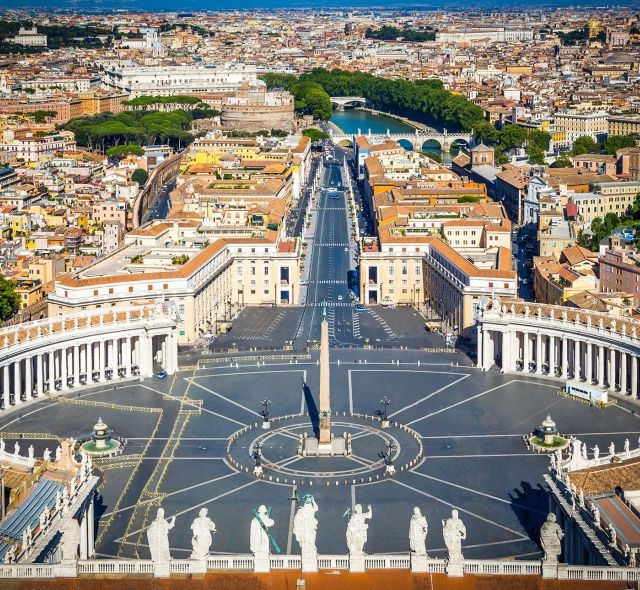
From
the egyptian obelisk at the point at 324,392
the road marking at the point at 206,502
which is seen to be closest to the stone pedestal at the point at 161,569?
the road marking at the point at 206,502

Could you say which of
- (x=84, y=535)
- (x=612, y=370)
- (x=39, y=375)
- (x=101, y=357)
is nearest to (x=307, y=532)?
(x=84, y=535)

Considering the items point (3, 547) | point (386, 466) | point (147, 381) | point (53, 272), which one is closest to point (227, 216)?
point (53, 272)

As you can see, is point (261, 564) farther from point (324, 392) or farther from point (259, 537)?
point (324, 392)

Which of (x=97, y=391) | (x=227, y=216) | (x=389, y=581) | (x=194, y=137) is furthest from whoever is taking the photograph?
(x=194, y=137)

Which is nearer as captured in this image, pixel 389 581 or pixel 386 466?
pixel 389 581

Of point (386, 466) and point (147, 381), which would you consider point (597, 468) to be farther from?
point (147, 381)

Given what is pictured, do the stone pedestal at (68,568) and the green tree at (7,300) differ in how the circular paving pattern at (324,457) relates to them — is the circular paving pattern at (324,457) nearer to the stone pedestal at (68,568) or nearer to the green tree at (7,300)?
the stone pedestal at (68,568)
